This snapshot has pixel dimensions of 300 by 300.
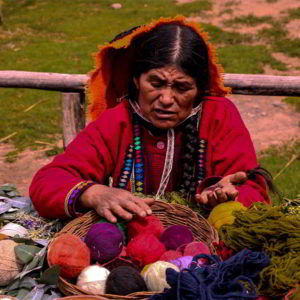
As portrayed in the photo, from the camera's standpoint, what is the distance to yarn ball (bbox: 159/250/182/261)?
2.14 metres

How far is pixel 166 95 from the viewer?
8.54 feet

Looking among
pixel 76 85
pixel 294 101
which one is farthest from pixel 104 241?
pixel 294 101

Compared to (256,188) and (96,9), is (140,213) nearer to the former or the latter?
(256,188)

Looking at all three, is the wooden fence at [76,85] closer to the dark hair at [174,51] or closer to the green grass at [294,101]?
the dark hair at [174,51]

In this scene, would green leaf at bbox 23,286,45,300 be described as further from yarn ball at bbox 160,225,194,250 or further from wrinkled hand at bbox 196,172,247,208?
wrinkled hand at bbox 196,172,247,208

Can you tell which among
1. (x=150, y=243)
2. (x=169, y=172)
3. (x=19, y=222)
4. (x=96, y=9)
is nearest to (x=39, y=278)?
(x=150, y=243)

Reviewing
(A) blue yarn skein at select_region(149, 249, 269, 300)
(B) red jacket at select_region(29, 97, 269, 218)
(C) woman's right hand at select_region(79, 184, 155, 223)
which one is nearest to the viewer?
(A) blue yarn skein at select_region(149, 249, 269, 300)

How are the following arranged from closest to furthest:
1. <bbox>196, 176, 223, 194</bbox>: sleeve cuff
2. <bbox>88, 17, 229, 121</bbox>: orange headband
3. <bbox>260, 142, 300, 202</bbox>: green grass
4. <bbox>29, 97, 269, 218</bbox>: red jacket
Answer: <bbox>196, 176, 223, 194</bbox>: sleeve cuff < <bbox>29, 97, 269, 218</bbox>: red jacket < <bbox>88, 17, 229, 121</bbox>: orange headband < <bbox>260, 142, 300, 202</bbox>: green grass

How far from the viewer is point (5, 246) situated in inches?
87.4

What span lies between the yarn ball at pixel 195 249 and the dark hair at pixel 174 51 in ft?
2.89

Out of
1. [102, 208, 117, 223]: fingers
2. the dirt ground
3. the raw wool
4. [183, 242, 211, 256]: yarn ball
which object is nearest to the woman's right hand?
[102, 208, 117, 223]: fingers

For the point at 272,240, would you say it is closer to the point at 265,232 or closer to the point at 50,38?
the point at 265,232

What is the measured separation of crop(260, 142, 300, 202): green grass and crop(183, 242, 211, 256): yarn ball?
8.74 ft

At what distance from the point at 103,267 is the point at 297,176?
335cm
